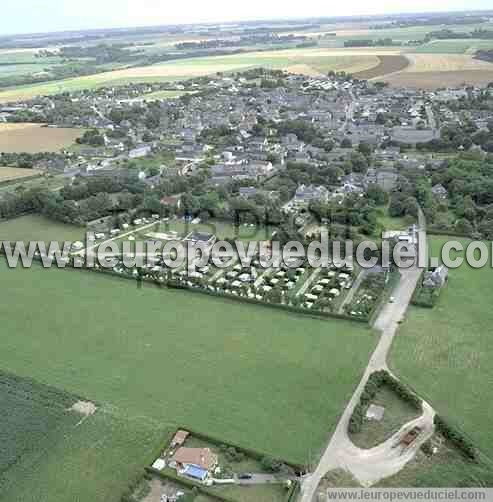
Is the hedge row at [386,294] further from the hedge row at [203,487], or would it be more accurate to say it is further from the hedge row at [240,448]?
the hedge row at [203,487]

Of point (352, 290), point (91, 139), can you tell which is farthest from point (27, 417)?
point (91, 139)

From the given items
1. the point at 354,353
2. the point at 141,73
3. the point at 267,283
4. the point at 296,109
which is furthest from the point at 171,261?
the point at 141,73

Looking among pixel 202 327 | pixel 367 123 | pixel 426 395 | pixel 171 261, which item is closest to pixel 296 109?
pixel 367 123

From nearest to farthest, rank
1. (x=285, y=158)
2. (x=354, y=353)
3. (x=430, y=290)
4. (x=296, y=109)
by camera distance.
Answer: (x=354, y=353), (x=430, y=290), (x=285, y=158), (x=296, y=109)

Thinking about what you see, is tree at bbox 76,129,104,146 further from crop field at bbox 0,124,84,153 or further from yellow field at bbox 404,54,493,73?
yellow field at bbox 404,54,493,73

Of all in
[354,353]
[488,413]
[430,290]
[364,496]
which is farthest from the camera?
[430,290]

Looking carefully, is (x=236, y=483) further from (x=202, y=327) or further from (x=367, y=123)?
(x=367, y=123)

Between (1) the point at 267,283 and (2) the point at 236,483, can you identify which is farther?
(1) the point at 267,283
